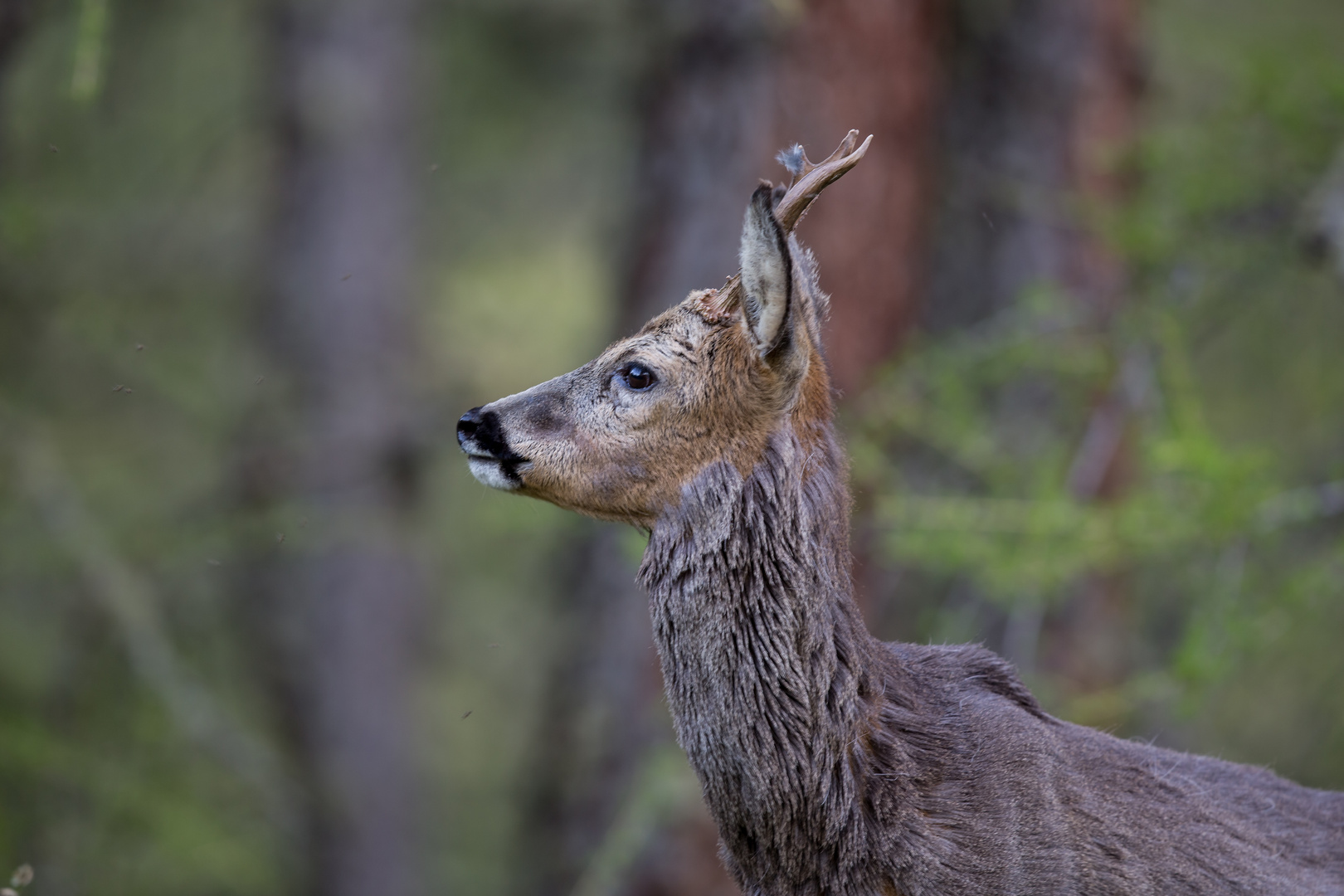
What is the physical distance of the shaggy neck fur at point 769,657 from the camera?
3475mm

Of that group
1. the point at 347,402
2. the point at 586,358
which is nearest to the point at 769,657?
the point at 347,402

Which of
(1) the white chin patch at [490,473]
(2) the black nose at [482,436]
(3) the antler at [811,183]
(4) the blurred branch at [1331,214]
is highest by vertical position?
(4) the blurred branch at [1331,214]

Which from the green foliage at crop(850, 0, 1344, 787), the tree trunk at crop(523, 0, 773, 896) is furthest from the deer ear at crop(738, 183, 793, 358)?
the tree trunk at crop(523, 0, 773, 896)

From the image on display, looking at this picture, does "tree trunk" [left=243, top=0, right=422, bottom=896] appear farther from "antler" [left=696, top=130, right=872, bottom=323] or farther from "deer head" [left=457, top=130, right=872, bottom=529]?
"antler" [left=696, top=130, right=872, bottom=323]

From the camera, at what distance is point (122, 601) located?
7.10 meters

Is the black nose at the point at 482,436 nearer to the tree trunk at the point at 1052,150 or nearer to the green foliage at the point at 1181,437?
the green foliage at the point at 1181,437

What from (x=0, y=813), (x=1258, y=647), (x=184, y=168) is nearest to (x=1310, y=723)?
(x=1258, y=647)

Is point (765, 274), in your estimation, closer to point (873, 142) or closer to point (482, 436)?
point (482, 436)

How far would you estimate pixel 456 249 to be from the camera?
1579 cm

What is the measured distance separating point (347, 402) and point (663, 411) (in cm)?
809

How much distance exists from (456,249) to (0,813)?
10.0 meters

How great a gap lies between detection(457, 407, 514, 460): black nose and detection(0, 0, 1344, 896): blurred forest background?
1.54 m

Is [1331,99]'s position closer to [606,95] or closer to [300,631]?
[606,95]

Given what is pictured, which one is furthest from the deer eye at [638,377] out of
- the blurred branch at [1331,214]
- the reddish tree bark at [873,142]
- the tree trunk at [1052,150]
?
the tree trunk at [1052,150]
